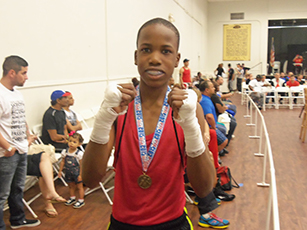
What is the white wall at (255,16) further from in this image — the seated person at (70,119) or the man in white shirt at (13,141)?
the man in white shirt at (13,141)

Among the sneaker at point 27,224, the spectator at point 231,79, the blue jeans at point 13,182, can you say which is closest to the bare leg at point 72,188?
the sneaker at point 27,224

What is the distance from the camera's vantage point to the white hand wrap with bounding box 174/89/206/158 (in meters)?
1.14

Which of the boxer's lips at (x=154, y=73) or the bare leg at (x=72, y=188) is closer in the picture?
the boxer's lips at (x=154, y=73)

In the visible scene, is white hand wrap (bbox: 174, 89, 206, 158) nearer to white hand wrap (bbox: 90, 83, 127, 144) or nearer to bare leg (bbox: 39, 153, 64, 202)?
white hand wrap (bbox: 90, 83, 127, 144)

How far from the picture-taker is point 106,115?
1175 millimetres

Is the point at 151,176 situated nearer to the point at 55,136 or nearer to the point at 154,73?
the point at 154,73

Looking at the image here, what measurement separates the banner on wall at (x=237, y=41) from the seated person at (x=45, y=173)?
20395 millimetres

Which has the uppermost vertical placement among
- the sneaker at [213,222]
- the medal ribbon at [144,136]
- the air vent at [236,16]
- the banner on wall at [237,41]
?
the air vent at [236,16]

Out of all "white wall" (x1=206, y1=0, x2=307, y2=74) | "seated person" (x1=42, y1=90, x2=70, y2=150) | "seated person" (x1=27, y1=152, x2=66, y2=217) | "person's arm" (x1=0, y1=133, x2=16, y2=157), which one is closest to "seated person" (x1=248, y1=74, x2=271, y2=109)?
"white wall" (x1=206, y1=0, x2=307, y2=74)

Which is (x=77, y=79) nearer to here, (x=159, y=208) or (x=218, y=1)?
(x=159, y=208)

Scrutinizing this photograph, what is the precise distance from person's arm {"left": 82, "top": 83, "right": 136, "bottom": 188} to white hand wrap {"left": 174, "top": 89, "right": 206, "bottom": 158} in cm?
20

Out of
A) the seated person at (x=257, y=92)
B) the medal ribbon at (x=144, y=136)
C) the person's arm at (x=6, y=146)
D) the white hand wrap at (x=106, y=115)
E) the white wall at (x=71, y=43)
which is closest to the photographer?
the white hand wrap at (x=106, y=115)

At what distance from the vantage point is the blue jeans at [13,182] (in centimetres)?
310

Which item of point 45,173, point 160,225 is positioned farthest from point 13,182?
point 160,225
